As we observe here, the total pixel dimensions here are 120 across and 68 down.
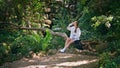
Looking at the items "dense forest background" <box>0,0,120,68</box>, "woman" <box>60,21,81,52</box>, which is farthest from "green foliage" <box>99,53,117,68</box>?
"woman" <box>60,21,81,52</box>

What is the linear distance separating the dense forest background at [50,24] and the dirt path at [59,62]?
549 millimetres

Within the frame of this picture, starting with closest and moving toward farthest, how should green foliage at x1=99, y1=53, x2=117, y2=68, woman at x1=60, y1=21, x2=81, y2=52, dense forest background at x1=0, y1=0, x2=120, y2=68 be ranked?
green foliage at x1=99, y1=53, x2=117, y2=68 → dense forest background at x1=0, y1=0, x2=120, y2=68 → woman at x1=60, y1=21, x2=81, y2=52

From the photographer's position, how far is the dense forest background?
1125cm

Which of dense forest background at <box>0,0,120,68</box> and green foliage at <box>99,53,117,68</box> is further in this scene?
dense forest background at <box>0,0,120,68</box>

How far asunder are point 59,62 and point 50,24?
34.4 ft

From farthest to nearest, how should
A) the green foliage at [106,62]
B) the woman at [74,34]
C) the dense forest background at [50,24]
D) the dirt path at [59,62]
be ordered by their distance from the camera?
the woman at [74,34], the dense forest background at [50,24], the dirt path at [59,62], the green foliage at [106,62]

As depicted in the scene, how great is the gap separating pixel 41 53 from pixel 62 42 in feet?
8.73

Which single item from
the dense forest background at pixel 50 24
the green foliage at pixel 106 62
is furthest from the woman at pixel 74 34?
the green foliage at pixel 106 62

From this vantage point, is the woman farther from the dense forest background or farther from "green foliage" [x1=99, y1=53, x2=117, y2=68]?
"green foliage" [x1=99, y1=53, x2=117, y2=68]

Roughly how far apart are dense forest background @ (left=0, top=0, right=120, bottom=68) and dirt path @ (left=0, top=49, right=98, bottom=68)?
1.80 ft

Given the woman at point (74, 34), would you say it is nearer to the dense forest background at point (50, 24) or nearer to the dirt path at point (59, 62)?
the dirt path at point (59, 62)

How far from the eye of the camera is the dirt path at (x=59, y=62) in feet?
35.8

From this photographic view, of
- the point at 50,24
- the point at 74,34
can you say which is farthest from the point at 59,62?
the point at 50,24

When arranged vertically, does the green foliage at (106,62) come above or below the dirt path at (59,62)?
above
